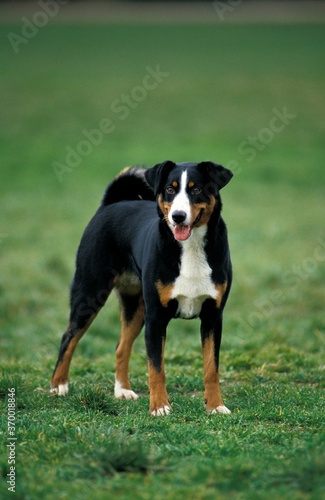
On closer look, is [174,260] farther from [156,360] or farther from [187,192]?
[156,360]

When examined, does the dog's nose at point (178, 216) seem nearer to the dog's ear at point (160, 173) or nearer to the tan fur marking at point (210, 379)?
the dog's ear at point (160, 173)

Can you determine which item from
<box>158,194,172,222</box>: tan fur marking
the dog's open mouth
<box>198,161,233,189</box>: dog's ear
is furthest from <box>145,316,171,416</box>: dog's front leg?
<box>198,161,233,189</box>: dog's ear

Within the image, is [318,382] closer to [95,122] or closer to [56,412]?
[56,412]

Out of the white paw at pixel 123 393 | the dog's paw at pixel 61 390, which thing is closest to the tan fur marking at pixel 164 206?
the white paw at pixel 123 393

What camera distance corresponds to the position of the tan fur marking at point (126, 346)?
22.3ft

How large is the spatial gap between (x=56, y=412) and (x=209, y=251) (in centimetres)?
157

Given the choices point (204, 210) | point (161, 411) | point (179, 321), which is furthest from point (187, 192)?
point (179, 321)

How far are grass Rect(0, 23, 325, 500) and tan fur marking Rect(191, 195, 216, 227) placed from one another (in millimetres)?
1350

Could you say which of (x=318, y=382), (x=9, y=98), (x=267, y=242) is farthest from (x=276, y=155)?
(x=318, y=382)

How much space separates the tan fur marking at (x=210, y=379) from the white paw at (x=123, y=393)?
0.82 metres

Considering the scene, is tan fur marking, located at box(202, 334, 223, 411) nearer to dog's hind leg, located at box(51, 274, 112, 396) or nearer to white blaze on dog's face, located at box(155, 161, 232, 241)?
white blaze on dog's face, located at box(155, 161, 232, 241)

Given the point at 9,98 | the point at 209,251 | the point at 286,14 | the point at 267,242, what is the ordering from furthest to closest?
the point at 286,14
the point at 9,98
the point at 267,242
the point at 209,251

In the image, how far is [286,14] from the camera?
160 ft

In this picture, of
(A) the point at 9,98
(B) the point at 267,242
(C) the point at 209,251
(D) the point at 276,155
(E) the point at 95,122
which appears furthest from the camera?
(A) the point at 9,98
